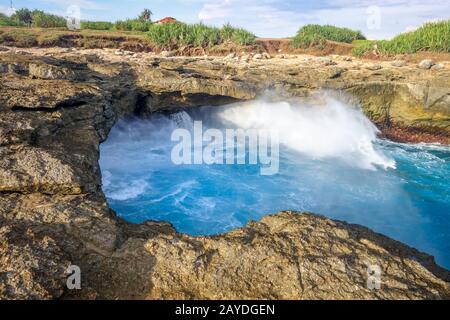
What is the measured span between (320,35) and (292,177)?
1743 cm

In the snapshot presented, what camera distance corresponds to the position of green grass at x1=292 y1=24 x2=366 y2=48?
23062 mm

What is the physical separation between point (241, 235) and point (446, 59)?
19.4 meters

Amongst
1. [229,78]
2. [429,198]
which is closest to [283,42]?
[229,78]

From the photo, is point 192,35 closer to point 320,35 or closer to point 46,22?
point 320,35

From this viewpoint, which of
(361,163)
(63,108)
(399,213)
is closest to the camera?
(63,108)

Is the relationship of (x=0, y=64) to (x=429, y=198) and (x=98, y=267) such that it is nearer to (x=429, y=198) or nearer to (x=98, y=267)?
(x=98, y=267)

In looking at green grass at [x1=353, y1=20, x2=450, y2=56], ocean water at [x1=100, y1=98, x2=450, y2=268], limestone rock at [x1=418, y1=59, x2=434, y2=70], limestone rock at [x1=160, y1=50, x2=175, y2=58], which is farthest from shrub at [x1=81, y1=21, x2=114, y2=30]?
limestone rock at [x1=418, y1=59, x2=434, y2=70]

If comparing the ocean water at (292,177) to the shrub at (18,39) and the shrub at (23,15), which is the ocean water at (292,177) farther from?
the shrub at (23,15)

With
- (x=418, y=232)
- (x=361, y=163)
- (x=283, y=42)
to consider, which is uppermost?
(x=283, y=42)

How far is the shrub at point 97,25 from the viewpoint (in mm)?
27569

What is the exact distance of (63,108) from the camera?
21.0ft

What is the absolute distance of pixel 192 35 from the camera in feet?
75.3

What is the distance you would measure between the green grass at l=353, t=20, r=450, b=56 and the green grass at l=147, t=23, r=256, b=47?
7527 millimetres

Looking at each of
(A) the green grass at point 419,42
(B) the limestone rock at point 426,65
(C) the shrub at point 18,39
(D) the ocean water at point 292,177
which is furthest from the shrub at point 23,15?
(B) the limestone rock at point 426,65
